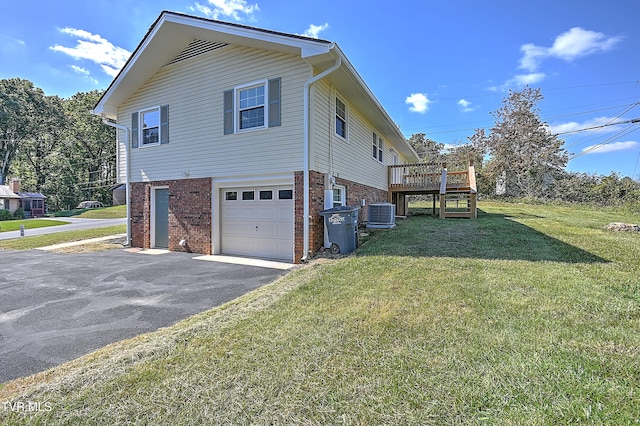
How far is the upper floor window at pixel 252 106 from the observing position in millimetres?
7789

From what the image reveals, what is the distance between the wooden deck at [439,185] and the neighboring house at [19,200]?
38602 millimetres

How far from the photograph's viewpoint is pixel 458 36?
12594mm

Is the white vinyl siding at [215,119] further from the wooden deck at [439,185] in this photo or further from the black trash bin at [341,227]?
the wooden deck at [439,185]

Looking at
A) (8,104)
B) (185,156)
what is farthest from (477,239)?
(8,104)

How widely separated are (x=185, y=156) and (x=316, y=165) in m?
4.47

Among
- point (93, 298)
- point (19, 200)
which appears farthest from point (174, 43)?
point (19, 200)

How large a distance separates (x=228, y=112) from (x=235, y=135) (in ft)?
2.35

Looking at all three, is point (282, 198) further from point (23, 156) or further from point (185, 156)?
point (23, 156)

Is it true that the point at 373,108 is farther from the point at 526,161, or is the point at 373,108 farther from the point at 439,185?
the point at 526,161

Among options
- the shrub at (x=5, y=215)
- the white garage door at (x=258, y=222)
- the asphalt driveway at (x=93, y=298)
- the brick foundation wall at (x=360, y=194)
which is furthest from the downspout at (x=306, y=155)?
the shrub at (x=5, y=215)

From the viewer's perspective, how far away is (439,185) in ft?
41.7

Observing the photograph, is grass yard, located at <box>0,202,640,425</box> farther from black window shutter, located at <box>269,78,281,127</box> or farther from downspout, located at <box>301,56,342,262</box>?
black window shutter, located at <box>269,78,281,127</box>

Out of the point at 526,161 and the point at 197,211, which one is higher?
the point at 526,161

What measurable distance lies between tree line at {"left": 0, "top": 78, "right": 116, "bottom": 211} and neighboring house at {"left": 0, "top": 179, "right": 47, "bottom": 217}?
15.6 feet
